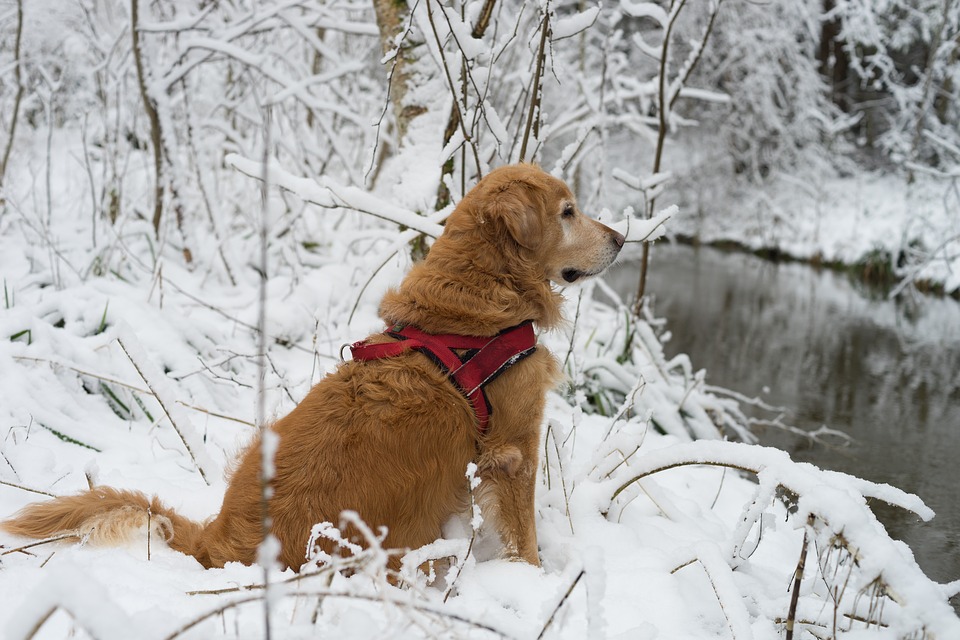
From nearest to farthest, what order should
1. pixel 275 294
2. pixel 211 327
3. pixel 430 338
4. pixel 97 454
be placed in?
1. pixel 430 338
2. pixel 97 454
3. pixel 211 327
4. pixel 275 294

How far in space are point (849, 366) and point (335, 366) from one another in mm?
5883

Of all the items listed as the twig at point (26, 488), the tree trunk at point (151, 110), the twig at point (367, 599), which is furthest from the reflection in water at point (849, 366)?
the tree trunk at point (151, 110)

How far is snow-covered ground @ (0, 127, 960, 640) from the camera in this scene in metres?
1.23

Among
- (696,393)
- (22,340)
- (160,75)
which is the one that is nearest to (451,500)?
(22,340)

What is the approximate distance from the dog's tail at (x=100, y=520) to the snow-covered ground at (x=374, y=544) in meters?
0.05

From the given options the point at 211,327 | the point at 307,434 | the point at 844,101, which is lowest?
the point at 211,327

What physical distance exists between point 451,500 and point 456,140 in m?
1.66

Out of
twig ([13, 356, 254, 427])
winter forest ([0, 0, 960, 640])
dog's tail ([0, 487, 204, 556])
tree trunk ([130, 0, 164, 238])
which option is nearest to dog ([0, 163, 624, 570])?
dog's tail ([0, 487, 204, 556])

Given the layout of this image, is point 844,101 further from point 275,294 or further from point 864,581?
point 864,581

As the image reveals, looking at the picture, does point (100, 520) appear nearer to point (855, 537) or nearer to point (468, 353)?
point (468, 353)

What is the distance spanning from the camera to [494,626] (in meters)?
1.11

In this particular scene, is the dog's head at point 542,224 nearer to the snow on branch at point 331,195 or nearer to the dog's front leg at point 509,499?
the snow on branch at point 331,195

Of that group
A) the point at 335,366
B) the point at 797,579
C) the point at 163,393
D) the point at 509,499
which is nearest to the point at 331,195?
the point at 335,366

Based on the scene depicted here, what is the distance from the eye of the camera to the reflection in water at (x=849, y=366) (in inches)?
151
